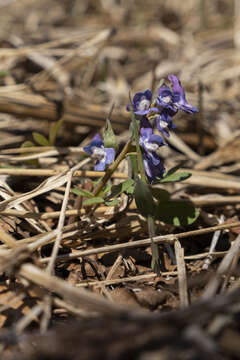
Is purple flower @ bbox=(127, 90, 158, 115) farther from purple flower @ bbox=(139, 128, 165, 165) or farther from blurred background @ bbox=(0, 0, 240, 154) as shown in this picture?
blurred background @ bbox=(0, 0, 240, 154)

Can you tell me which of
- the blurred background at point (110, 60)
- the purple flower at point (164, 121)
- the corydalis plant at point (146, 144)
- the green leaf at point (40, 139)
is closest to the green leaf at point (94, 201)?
the corydalis plant at point (146, 144)

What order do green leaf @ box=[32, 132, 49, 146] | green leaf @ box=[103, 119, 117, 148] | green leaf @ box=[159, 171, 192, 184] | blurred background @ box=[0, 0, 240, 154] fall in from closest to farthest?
green leaf @ box=[103, 119, 117, 148] < green leaf @ box=[159, 171, 192, 184] < green leaf @ box=[32, 132, 49, 146] < blurred background @ box=[0, 0, 240, 154]

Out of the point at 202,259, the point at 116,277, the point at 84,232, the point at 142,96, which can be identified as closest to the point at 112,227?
the point at 84,232

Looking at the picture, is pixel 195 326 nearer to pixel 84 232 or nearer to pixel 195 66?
pixel 84 232

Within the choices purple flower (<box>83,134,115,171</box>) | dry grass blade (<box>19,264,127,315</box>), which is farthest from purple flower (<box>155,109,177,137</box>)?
dry grass blade (<box>19,264,127,315</box>)

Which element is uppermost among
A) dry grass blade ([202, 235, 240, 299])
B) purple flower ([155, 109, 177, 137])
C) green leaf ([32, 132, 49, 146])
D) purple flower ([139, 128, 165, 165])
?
purple flower ([155, 109, 177, 137])

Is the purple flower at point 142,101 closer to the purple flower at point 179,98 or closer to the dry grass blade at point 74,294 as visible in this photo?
the purple flower at point 179,98

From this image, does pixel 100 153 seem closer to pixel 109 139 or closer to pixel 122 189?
pixel 109 139
